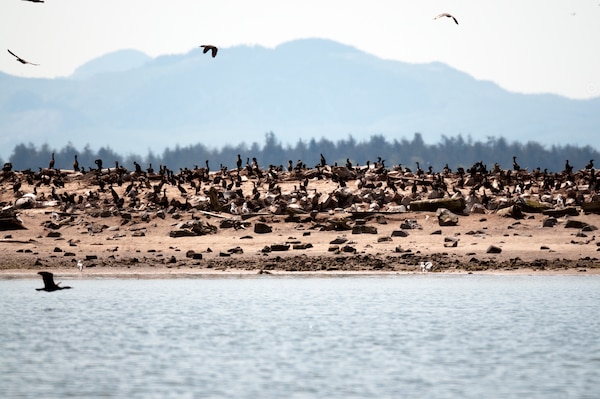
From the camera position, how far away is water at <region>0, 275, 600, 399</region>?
1723 cm

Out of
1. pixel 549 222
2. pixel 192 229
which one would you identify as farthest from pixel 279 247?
pixel 549 222

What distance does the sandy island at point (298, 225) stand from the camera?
35500 millimetres

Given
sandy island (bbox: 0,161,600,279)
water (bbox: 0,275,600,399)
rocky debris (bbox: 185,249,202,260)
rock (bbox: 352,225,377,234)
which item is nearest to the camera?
water (bbox: 0,275,600,399)

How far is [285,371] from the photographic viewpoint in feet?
60.8

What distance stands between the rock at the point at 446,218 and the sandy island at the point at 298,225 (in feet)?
0.22

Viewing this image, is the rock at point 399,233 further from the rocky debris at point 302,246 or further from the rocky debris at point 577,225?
the rocky debris at point 577,225

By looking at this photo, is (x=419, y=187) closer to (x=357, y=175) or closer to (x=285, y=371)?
(x=357, y=175)


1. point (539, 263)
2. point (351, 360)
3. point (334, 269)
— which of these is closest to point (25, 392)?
point (351, 360)

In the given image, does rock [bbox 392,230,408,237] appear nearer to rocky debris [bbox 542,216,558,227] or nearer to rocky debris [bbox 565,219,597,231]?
rocky debris [bbox 542,216,558,227]

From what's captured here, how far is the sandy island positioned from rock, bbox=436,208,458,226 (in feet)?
0.22

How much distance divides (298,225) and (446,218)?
598 centimetres

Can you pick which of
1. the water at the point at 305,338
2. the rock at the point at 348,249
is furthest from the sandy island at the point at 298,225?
the water at the point at 305,338

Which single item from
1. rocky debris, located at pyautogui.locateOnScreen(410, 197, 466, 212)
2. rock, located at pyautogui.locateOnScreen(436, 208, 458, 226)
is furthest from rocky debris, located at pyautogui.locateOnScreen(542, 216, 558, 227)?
rocky debris, located at pyautogui.locateOnScreen(410, 197, 466, 212)

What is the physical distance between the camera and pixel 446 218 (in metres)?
41.1
